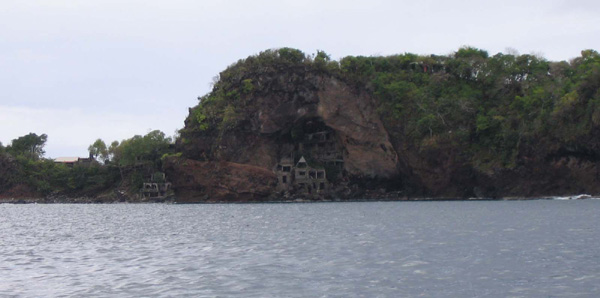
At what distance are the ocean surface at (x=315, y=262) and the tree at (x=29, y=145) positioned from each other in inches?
3730

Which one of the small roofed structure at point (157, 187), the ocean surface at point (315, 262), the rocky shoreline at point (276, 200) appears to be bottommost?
the ocean surface at point (315, 262)

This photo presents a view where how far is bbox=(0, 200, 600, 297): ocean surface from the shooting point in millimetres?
16047

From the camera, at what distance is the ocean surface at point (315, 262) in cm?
1605

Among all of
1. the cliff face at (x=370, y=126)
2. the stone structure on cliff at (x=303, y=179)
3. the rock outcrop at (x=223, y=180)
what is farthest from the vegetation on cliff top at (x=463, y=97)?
the stone structure on cliff at (x=303, y=179)

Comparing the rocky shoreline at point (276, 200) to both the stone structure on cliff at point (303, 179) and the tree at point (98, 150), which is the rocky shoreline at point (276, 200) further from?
the tree at point (98, 150)

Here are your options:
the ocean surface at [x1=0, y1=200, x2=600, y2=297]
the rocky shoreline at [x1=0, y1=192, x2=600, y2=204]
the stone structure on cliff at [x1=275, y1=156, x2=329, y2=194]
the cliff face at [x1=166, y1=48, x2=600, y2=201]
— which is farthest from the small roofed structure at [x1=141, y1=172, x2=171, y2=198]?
the ocean surface at [x1=0, y1=200, x2=600, y2=297]

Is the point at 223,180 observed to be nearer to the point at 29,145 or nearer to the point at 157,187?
the point at 157,187

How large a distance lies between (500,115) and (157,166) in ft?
183

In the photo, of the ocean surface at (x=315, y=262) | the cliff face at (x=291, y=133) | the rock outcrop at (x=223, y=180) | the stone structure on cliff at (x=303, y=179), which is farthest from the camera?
the stone structure on cliff at (x=303, y=179)

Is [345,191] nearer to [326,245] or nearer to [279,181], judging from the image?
[279,181]

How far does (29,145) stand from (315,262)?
397 ft

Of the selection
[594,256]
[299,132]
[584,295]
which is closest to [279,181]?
[299,132]

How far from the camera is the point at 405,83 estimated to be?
284 feet

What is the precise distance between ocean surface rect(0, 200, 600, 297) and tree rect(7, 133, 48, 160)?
311 ft
